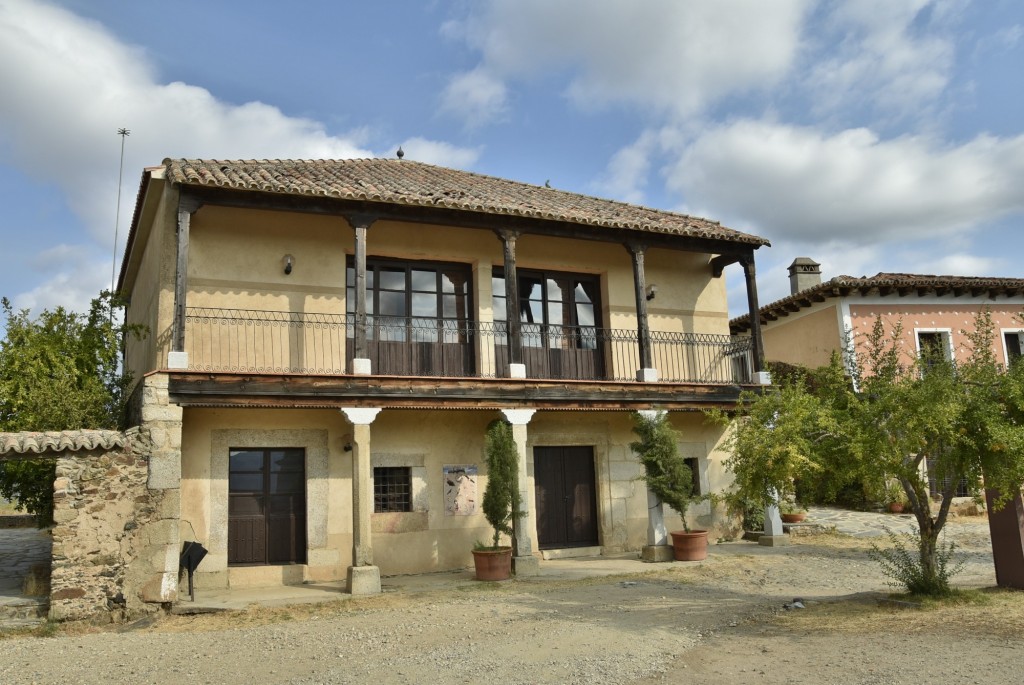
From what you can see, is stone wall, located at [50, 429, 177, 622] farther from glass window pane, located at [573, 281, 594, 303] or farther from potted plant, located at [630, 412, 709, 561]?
glass window pane, located at [573, 281, 594, 303]

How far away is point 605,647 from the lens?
688 cm

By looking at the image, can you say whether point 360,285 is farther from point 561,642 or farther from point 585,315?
point 561,642

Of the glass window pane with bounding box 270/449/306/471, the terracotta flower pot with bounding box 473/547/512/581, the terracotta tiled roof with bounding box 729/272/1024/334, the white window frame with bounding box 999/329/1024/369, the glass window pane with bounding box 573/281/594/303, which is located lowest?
the terracotta flower pot with bounding box 473/547/512/581

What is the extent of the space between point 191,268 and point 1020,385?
10.6m

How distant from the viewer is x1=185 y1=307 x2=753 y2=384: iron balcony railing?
11334 millimetres

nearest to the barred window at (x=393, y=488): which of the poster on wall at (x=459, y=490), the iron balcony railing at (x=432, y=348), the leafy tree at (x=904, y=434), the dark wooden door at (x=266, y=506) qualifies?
the poster on wall at (x=459, y=490)

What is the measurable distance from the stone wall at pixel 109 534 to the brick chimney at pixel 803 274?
16.7 m

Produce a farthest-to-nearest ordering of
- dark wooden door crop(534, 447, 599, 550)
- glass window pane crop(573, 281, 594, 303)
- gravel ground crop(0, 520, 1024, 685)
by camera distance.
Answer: glass window pane crop(573, 281, 594, 303) < dark wooden door crop(534, 447, 599, 550) < gravel ground crop(0, 520, 1024, 685)

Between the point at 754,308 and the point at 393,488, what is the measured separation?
706 cm

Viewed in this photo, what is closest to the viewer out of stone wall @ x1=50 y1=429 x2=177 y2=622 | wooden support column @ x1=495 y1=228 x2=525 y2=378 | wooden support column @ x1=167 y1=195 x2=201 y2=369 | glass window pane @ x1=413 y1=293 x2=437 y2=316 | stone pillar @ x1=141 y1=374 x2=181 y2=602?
stone wall @ x1=50 y1=429 x2=177 y2=622

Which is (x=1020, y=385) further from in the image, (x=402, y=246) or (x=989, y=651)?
(x=402, y=246)

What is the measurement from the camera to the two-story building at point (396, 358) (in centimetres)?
1080

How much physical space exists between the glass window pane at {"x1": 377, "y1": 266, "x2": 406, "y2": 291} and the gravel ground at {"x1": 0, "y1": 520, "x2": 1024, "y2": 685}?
5006 mm

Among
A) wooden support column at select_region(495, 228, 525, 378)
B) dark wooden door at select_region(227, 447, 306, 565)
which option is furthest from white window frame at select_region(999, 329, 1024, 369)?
dark wooden door at select_region(227, 447, 306, 565)
